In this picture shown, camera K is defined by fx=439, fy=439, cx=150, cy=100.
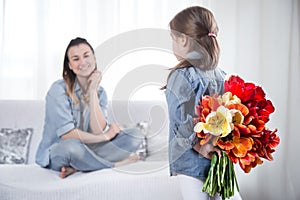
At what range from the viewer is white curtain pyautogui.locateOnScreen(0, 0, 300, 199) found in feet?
10.0

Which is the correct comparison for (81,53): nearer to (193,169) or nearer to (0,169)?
(0,169)

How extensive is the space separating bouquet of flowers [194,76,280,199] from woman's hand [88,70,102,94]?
1.56ft

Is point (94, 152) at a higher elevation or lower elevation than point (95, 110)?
lower

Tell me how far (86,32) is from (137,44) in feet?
5.25

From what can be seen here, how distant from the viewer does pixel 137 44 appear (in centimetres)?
156

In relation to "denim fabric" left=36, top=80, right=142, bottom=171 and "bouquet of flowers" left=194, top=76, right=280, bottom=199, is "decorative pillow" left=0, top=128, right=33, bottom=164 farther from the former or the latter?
"bouquet of flowers" left=194, top=76, right=280, bottom=199

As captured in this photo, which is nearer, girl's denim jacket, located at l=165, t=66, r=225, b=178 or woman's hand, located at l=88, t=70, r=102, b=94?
girl's denim jacket, located at l=165, t=66, r=225, b=178

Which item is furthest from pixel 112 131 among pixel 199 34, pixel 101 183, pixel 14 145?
pixel 14 145

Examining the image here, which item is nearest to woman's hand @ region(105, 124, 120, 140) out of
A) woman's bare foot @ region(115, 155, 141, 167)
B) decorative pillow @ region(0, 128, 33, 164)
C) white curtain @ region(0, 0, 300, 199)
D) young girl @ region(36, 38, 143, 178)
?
young girl @ region(36, 38, 143, 178)

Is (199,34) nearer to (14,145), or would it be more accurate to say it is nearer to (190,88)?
(190,88)

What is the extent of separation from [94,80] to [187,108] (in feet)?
1.74

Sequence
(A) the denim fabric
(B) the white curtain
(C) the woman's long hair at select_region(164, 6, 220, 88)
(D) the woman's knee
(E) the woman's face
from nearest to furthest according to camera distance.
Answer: (C) the woman's long hair at select_region(164, 6, 220, 88) → (E) the woman's face → (A) the denim fabric → (D) the woman's knee → (B) the white curtain

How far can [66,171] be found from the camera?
2.19 m

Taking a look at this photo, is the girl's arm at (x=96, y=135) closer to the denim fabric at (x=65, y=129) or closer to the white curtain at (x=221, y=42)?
the denim fabric at (x=65, y=129)
